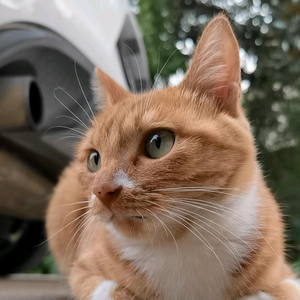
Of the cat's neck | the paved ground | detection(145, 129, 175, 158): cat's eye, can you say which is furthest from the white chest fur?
the paved ground

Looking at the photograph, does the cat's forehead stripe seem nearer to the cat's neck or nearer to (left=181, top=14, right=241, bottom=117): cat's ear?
the cat's neck

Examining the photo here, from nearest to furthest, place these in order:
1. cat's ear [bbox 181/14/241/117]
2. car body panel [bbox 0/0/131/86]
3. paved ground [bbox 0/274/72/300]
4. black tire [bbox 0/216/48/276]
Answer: cat's ear [bbox 181/14/241/117], paved ground [bbox 0/274/72/300], car body panel [bbox 0/0/131/86], black tire [bbox 0/216/48/276]

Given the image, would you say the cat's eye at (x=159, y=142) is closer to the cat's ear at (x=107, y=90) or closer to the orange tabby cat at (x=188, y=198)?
the orange tabby cat at (x=188, y=198)

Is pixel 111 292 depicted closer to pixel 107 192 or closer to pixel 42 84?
pixel 107 192

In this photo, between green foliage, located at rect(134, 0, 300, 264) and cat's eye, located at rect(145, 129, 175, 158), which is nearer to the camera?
cat's eye, located at rect(145, 129, 175, 158)

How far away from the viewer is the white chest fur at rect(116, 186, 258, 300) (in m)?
0.71

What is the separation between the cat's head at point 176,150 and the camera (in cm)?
65

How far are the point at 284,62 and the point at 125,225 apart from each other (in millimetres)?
1304

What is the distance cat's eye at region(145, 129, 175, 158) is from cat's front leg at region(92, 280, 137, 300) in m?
0.29

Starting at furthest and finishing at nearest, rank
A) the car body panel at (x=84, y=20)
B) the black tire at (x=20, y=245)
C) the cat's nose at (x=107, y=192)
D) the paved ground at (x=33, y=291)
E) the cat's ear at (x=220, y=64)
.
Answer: the black tire at (x=20, y=245) → the car body panel at (x=84, y=20) → the paved ground at (x=33, y=291) → the cat's ear at (x=220, y=64) → the cat's nose at (x=107, y=192)

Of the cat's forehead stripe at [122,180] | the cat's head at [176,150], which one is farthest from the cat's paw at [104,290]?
the cat's forehead stripe at [122,180]

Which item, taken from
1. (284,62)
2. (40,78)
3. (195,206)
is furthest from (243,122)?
(284,62)

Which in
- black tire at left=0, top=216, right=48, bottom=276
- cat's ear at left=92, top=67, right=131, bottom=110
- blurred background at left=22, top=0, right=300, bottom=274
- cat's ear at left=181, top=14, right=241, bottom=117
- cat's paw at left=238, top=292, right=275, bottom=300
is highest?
blurred background at left=22, top=0, right=300, bottom=274

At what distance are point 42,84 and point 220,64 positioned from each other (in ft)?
2.74
